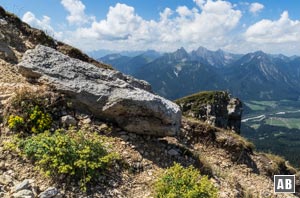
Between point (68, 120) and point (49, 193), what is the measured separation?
13.5 feet

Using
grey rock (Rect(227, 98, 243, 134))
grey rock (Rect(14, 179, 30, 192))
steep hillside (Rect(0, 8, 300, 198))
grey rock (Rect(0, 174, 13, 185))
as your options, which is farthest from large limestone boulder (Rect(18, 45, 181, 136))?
grey rock (Rect(227, 98, 243, 134))

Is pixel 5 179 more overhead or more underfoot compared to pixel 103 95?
more underfoot

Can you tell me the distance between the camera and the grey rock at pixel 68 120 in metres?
12.6

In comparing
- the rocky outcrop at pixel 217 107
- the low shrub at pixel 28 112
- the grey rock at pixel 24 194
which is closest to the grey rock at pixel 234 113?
the rocky outcrop at pixel 217 107

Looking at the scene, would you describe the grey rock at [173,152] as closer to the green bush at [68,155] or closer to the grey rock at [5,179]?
the green bush at [68,155]

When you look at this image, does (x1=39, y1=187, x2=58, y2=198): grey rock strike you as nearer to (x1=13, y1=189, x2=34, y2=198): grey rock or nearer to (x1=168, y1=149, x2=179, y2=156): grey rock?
(x1=13, y1=189, x2=34, y2=198): grey rock

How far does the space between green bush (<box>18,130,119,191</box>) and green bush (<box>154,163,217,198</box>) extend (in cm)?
181

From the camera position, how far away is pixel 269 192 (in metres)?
16.2

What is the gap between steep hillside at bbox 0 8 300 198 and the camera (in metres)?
9.87

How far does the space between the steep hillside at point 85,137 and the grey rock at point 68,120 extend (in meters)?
0.04

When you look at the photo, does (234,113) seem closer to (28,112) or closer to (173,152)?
(173,152)

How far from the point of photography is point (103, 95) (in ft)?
43.9

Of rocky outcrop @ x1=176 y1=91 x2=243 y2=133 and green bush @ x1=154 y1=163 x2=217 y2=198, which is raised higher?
rocky outcrop @ x1=176 y1=91 x2=243 y2=133

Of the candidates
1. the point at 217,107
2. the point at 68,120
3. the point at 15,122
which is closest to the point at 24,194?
the point at 15,122
